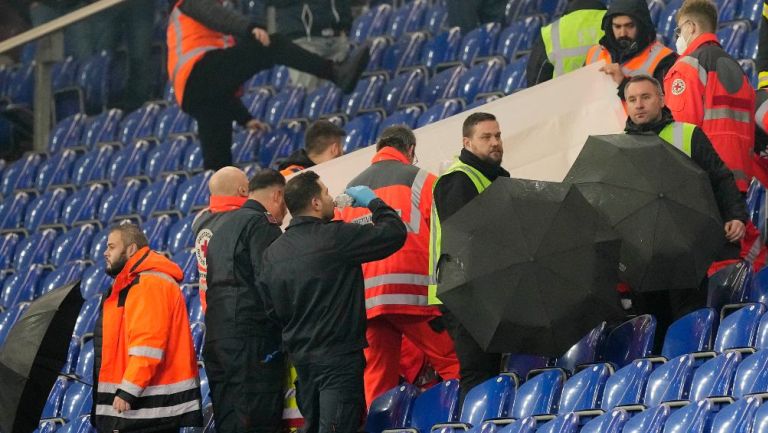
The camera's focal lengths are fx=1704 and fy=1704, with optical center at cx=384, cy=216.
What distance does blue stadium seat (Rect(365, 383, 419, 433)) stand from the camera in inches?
314

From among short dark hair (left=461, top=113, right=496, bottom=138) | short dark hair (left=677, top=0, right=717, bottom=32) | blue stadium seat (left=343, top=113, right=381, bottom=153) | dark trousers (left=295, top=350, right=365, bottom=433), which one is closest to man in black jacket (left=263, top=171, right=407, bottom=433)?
dark trousers (left=295, top=350, right=365, bottom=433)

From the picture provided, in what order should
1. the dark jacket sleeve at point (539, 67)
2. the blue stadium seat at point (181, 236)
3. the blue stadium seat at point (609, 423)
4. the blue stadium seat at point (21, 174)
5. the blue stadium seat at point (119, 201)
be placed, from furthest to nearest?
the blue stadium seat at point (21, 174) < the blue stadium seat at point (119, 201) < the blue stadium seat at point (181, 236) < the dark jacket sleeve at point (539, 67) < the blue stadium seat at point (609, 423)

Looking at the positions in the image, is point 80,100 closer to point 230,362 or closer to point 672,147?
point 230,362

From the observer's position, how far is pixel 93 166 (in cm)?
1423

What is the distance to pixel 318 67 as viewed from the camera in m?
13.2

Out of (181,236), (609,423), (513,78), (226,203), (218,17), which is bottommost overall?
(609,423)

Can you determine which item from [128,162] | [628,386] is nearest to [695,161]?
[628,386]

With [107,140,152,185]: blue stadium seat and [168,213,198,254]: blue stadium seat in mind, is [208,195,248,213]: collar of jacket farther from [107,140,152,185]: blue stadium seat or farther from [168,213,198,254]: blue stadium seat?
[107,140,152,185]: blue stadium seat

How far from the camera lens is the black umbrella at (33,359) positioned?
876 centimetres

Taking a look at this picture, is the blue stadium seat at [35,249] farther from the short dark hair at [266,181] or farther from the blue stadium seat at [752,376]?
the blue stadium seat at [752,376]

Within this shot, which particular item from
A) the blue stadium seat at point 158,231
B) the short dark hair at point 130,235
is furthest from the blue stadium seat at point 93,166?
the short dark hair at point 130,235

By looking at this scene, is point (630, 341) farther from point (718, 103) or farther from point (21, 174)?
point (21, 174)

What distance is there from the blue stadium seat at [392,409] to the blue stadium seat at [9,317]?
424 centimetres

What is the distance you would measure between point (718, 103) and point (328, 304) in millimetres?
2168
